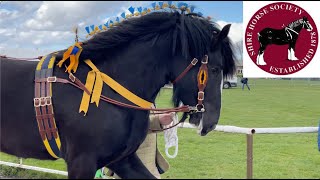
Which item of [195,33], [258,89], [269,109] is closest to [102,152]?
[195,33]

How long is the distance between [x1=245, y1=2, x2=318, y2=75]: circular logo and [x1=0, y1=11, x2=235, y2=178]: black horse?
5514 mm

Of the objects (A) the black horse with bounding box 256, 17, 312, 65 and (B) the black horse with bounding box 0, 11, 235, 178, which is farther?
(A) the black horse with bounding box 256, 17, 312, 65

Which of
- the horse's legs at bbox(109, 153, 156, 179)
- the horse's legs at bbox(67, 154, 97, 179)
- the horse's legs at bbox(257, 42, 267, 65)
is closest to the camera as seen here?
the horse's legs at bbox(67, 154, 97, 179)

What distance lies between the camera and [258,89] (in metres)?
25.2

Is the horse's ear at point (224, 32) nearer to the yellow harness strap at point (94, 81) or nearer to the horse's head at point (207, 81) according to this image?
the horse's head at point (207, 81)

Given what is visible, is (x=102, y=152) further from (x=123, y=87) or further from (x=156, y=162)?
(x=156, y=162)

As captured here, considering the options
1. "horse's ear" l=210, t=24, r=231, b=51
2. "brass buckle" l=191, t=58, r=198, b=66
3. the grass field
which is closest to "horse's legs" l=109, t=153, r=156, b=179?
the grass field

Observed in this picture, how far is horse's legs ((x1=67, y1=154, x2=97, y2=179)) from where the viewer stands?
8.61 ft

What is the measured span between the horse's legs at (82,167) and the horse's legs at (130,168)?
1.05 feet

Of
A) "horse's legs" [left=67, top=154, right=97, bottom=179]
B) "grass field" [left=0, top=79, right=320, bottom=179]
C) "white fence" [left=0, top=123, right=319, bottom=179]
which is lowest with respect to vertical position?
"grass field" [left=0, top=79, right=320, bottom=179]

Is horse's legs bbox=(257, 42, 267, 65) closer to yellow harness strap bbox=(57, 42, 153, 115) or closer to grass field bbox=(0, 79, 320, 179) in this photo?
grass field bbox=(0, 79, 320, 179)

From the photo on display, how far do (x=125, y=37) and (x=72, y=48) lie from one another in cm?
38

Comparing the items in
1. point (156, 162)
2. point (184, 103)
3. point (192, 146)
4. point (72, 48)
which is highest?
point (72, 48)

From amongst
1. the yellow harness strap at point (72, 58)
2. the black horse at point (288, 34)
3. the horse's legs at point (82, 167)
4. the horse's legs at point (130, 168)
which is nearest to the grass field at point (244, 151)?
the horse's legs at point (130, 168)
